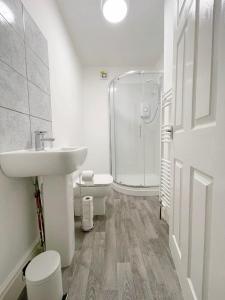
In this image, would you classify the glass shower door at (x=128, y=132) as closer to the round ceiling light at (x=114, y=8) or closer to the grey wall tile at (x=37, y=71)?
the round ceiling light at (x=114, y=8)

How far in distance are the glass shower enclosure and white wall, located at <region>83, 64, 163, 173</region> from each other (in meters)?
0.21

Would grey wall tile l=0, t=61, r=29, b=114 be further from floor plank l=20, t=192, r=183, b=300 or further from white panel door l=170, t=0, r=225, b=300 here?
floor plank l=20, t=192, r=183, b=300

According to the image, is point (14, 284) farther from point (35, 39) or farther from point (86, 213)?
point (35, 39)

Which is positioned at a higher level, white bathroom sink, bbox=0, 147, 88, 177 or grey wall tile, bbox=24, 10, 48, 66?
grey wall tile, bbox=24, 10, 48, 66

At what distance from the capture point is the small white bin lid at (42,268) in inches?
31.2

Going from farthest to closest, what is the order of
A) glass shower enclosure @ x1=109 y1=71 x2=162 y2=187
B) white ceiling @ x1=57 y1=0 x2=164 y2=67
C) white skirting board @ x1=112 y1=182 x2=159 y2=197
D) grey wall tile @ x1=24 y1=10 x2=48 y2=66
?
glass shower enclosure @ x1=109 y1=71 x2=162 y2=187, white skirting board @ x1=112 y1=182 x2=159 y2=197, white ceiling @ x1=57 y1=0 x2=164 y2=67, grey wall tile @ x1=24 y1=10 x2=48 y2=66

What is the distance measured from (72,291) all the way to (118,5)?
2.44 meters

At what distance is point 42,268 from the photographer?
2.79 ft

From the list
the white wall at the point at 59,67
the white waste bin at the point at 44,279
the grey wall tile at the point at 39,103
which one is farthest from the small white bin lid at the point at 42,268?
the white wall at the point at 59,67

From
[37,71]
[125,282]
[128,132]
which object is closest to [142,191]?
[128,132]

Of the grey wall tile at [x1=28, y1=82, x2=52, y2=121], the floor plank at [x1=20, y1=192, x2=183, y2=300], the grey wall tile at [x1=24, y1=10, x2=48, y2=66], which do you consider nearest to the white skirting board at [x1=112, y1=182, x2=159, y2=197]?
the floor plank at [x1=20, y1=192, x2=183, y2=300]

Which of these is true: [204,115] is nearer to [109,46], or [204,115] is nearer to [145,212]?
[145,212]

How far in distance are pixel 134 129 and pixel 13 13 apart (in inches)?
90.6

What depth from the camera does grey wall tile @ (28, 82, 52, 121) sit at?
3.89 ft
